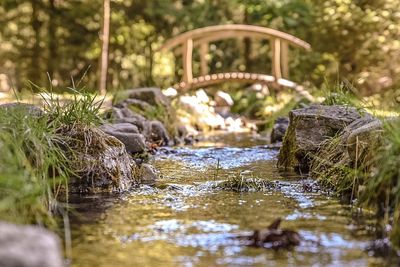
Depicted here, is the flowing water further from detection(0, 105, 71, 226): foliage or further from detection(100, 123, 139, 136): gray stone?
detection(100, 123, 139, 136): gray stone

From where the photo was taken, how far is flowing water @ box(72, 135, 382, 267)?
11.5 ft

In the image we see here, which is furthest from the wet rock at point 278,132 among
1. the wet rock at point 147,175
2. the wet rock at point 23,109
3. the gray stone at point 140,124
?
the wet rock at point 23,109

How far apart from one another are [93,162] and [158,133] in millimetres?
4385

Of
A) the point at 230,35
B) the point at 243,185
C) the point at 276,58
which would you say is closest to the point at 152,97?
the point at 230,35

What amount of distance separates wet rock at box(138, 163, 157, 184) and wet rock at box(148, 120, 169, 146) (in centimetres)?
338

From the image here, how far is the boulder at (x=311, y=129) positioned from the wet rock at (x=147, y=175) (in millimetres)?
1514

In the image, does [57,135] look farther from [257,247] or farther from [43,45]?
[43,45]

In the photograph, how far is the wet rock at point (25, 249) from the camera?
234cm

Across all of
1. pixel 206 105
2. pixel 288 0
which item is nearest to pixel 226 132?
pixel 206 105

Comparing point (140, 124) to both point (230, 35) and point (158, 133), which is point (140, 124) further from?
point (230, 35)

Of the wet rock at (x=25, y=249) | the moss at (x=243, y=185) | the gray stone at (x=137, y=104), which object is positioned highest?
the gray stone at (x=137, y=104)

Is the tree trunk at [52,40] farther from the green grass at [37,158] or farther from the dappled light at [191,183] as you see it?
the green grass at [37,158]

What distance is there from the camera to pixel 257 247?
369 cm

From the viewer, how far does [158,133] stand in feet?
32.5
